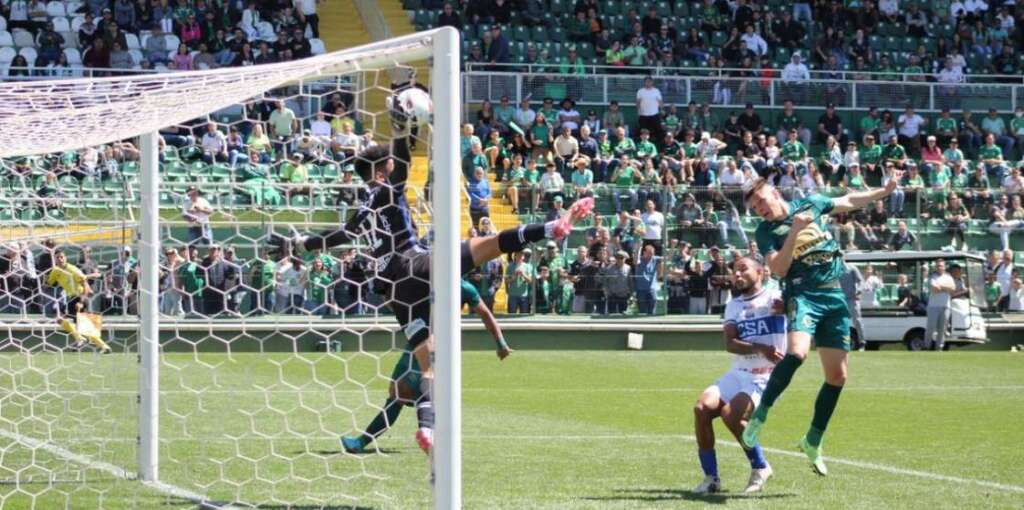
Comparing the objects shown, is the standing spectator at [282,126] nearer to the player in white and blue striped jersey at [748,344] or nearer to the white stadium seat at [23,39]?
the player in white and blue striped jersey at [748,344]

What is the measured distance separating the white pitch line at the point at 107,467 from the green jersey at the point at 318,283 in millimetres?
4616

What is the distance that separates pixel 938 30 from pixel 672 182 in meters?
12.9

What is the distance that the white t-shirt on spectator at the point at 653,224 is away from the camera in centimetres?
2530

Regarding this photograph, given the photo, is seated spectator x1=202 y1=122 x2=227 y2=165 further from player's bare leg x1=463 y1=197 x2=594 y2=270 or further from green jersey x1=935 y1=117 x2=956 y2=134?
green jersey x1=935 y1=117 x2=956 y2=134

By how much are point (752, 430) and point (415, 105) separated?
2.99 metres

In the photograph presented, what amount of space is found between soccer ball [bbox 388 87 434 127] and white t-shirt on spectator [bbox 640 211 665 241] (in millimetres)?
18237

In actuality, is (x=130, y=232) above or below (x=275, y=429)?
above

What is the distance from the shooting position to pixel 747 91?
31.5 meters

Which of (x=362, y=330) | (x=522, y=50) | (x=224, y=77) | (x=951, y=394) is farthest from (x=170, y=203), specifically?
(x=522, y=50)

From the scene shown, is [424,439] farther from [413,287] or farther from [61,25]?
[61,25]

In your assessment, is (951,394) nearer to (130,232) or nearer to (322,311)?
(322,311)

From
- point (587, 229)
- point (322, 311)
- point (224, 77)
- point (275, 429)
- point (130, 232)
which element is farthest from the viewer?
point (587, 229)

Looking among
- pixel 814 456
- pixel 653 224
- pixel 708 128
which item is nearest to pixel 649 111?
pixel 708 128

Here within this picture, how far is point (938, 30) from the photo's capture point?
3672 cm
